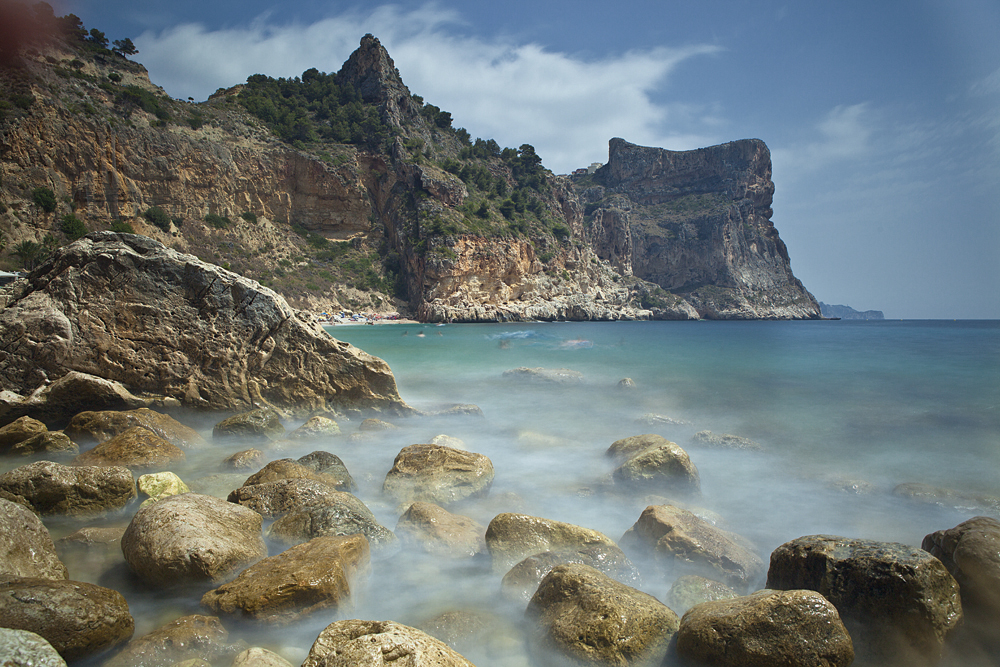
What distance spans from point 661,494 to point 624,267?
116741 millimetres

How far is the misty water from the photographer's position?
12.3 ft

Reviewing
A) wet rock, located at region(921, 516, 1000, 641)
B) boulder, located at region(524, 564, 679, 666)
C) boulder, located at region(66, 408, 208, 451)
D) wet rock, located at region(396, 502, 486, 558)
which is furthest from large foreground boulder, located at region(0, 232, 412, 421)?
wet rock, located at region(921, 516, 1000, 641)

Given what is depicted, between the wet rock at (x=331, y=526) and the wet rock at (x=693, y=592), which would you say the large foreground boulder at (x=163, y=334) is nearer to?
the wet rock at (x=331, y=526)

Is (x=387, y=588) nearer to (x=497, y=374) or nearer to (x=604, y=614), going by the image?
(x=604, y=614)

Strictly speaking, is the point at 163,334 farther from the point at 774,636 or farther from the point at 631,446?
the point at 774,636

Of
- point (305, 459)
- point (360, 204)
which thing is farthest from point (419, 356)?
point (360, 204)

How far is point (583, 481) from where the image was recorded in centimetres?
687

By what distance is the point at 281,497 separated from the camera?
15.8ft

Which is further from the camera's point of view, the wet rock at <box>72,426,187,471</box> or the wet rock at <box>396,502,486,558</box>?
the wet rock at <box>72,426,187,471</box>

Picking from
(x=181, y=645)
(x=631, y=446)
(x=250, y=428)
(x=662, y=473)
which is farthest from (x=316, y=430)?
(x=662, y=473)

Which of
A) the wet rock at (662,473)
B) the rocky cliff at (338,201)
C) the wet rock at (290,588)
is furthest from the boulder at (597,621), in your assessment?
the rocky cliff at (338,201)

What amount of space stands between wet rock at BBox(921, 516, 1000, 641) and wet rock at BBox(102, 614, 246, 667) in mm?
5198

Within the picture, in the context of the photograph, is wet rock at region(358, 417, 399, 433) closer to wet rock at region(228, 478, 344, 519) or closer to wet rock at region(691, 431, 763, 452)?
wet rock at region(228, 478, 344, 519)

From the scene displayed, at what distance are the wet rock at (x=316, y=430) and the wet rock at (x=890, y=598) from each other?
737 cm
